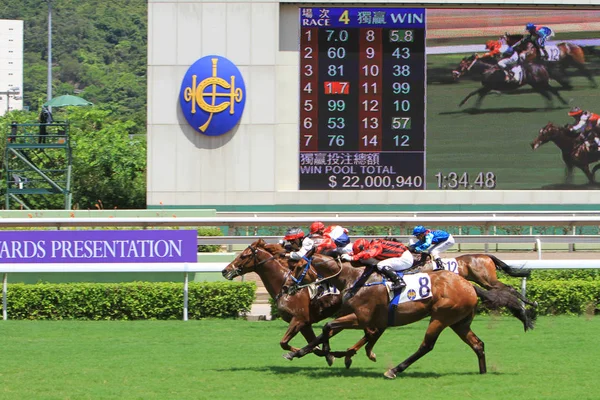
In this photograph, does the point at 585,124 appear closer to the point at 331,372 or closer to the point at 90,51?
the point at 331,372

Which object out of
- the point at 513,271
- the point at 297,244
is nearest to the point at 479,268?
the point at 513,271

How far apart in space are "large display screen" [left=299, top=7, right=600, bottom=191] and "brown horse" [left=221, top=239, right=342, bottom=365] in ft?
25.1

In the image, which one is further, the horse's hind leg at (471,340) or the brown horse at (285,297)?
the brown horse at (285,297)

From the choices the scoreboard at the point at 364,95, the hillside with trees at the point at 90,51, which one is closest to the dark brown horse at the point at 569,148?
the scoreboard at the point at 364,95

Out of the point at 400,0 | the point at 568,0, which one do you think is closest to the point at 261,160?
the point at 400,0

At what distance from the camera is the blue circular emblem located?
1689 cm

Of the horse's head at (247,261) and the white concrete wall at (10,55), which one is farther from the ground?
the white concrete wall at (10,55)

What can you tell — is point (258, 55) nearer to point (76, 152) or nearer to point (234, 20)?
point (234, 20)

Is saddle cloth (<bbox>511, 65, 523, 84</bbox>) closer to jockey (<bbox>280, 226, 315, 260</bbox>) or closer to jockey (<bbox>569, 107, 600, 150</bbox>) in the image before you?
jockey (<bbox>569, 107, 600, 150</bbox>)

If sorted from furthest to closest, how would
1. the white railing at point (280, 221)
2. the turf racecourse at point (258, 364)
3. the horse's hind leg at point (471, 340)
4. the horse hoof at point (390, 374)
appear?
the white railing at point (280, 221) < the horse's hind leg at point (471, 340) < the horse hoof at point (390, 374) < the turf racecourse at point (258, 364)

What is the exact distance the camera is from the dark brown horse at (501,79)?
16516 millimetres

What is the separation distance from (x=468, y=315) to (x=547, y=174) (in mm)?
9761

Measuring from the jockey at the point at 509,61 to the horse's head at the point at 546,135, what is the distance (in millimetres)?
1059

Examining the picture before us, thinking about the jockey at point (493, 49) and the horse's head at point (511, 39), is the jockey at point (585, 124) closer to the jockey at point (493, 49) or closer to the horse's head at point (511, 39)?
the horse's head at point (511, 39)
